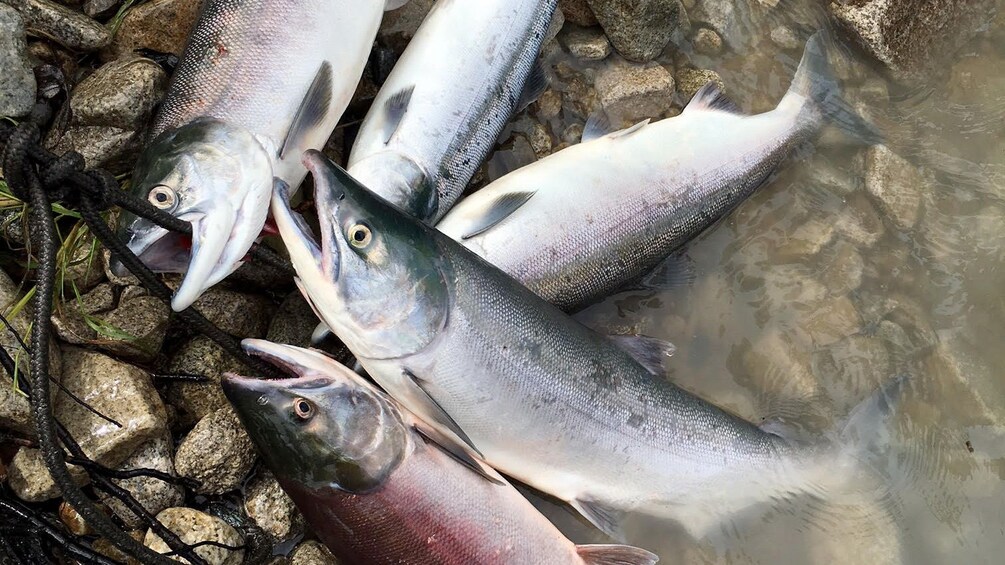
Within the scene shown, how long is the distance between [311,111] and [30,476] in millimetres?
2121

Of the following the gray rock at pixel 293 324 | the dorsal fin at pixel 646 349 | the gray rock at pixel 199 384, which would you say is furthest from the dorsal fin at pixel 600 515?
the gray rock at pixel 199 384

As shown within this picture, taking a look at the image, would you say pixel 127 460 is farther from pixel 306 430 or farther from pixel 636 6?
pixel 636 6

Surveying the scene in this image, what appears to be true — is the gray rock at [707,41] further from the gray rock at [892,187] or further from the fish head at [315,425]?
the fish head at [315,425]

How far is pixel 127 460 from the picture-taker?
131 inches

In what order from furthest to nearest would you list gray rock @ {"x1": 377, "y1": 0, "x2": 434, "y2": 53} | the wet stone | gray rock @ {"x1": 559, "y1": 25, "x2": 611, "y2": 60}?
gray rock @ {"x1": 559, "y1": 25, "x2": 611, "y2": 60} → the wet stone → gray rock @ {"x1": 377, "y1": 0, "x2": 434, "y2": 53}

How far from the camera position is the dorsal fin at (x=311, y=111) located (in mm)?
3277

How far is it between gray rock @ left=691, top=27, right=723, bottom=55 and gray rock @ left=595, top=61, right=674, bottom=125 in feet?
1.17

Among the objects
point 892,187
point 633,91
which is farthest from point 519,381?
point 892,187

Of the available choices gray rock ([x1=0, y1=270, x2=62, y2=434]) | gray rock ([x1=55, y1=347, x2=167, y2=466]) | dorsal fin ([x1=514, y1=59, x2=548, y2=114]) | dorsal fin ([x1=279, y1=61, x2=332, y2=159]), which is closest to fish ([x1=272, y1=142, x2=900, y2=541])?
dorsal fin ([x1=279, y1=61, x2=332, y2=159])

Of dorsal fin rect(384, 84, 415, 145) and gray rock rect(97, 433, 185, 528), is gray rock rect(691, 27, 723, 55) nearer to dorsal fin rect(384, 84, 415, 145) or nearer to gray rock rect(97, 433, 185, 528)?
dorsal fin rect(384, 84, 415, 145)

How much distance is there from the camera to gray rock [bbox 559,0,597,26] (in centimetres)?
417

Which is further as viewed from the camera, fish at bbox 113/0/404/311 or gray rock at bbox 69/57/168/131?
gray rock at bbox 69/57/168/131

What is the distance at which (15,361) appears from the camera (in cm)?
314

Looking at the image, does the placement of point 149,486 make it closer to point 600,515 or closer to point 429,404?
point 429,404
